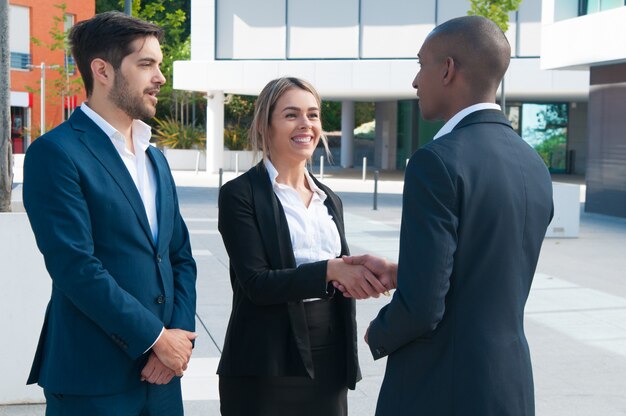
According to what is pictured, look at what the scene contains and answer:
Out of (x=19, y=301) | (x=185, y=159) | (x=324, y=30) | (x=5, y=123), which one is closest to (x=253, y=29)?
(x=324, y=30)

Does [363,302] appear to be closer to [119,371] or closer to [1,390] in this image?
[1,390]

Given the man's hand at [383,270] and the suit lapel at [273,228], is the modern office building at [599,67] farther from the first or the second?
the man's hand at [383,270]

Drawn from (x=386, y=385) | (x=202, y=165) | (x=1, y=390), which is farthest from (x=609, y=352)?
(x=202, y=165)

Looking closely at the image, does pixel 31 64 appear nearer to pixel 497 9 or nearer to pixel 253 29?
pixel 253 29

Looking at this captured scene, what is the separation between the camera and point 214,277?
36.8 feet

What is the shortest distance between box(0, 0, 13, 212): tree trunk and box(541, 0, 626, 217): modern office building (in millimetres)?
16378

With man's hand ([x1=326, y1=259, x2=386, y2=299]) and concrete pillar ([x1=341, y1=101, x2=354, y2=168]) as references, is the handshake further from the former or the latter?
concrete pillar ([x1=341, y1=101, x2=354, y2=168])

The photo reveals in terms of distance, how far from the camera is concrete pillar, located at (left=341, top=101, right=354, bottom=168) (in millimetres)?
46375

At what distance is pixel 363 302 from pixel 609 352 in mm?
2858

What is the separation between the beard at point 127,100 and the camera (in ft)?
10.5

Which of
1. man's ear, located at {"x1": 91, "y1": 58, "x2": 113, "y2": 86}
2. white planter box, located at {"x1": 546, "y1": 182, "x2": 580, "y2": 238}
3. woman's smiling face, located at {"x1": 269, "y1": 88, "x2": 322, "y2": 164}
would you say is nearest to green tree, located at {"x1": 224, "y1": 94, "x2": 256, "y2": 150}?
white planter box, located at {"x1": 546, "y1": 182, "x2": 580, "y2": 238}

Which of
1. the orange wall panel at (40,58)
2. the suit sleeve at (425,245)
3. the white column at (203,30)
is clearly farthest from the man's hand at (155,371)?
the orange wall panel at (40,58)

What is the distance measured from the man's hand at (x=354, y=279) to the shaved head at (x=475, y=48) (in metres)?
0.82

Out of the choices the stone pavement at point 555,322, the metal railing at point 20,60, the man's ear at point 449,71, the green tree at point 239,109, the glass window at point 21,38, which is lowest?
the stone pavement at point 555,322
